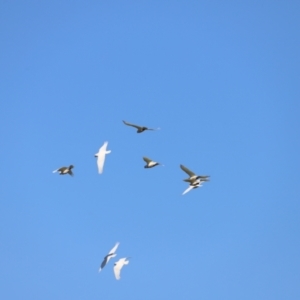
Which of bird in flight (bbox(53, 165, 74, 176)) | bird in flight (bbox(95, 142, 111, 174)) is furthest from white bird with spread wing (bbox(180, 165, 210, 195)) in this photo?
bird in flight (bbox(53, 165, 74, 176))

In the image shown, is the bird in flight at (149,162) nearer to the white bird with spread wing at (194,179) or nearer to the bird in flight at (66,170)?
the white bird with spread wing at (194,179)

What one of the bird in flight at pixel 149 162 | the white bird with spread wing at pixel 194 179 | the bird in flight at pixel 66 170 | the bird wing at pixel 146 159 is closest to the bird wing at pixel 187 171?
the white bird with spread wing at pixel 194 179

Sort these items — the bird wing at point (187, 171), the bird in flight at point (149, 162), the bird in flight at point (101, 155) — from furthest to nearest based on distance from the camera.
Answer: the bird in flight at point (149, 162) < the bird wing at point (187, 171) < the bird in flight at point (101, 155)

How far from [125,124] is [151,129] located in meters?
2.84

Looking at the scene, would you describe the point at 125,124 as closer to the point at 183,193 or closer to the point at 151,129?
the point at 151,129

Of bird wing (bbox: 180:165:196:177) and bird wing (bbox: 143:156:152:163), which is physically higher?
bird wing (bbox: 143:156:152:163)

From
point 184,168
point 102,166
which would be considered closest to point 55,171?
point 102,166

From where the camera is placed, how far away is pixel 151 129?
289 feet

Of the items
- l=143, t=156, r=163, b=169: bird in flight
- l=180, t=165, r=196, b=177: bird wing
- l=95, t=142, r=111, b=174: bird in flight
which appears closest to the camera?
l=95, t=142, r=111, b=174: bird in flight

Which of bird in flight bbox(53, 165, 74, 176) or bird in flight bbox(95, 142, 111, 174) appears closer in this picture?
bird in flight bbox(95, 142, 111, 174)

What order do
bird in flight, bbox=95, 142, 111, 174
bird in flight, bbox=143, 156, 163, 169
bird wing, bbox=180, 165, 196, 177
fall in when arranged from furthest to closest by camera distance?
bird in flight, bbox=143, 156, 163, 169, bird wing, bbox=180, 165, 196, 177, bird in flight, bbox=95, 142, 111, 174

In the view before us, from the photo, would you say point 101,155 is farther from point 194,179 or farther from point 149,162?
point 194,179

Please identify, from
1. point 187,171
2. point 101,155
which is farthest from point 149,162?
point 101,155

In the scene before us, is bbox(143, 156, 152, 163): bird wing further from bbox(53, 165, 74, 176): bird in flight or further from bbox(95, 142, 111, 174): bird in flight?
bbox(53, 165, 74, 176): bird in flight
